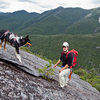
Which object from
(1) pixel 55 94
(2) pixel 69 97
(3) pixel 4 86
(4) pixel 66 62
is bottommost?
(2) pixel 69 97

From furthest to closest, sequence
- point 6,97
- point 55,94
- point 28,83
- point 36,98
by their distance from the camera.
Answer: point 55,94 < point 28,83 < point 36,98 < point 6,97

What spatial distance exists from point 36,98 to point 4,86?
1928 mm

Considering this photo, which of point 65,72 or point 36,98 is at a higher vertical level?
point 65,72

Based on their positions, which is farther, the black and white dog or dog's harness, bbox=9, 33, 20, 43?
dog's harness, bbox=9, 33, 20, 43

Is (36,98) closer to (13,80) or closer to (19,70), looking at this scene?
(13,80)

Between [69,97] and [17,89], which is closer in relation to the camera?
[17,89]

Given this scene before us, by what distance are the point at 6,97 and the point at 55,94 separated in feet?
12.2

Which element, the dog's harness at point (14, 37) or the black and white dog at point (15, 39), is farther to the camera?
the dog's harness at point (14, 37)

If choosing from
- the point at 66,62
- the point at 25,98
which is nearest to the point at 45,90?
the point at 25,98

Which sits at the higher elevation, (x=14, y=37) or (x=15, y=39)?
(x=14, y=37)

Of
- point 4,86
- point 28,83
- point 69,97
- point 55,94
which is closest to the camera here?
point 4,86

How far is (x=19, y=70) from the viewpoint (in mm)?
9320

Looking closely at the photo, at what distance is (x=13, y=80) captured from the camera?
756cm

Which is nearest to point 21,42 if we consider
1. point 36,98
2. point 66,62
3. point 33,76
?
point 33,76
